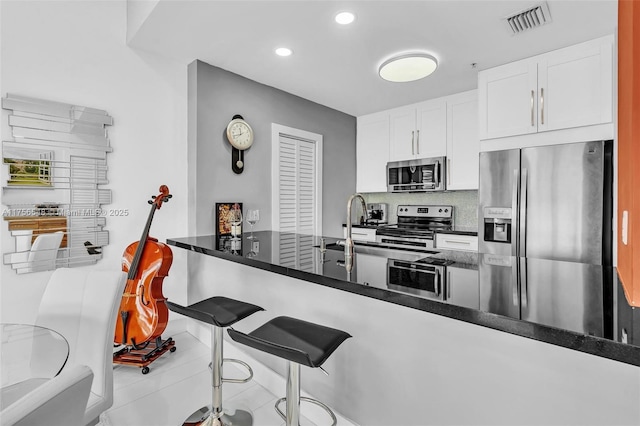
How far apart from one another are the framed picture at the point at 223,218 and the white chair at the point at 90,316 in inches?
60.2

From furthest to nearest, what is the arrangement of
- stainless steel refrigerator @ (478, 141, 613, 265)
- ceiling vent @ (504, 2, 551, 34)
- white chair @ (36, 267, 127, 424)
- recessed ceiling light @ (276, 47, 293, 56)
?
recessed ceiling light @ (276, 47, 293, 56) < stainless steel refrigerator @ (478, 141, 613, 265) < ceiling vent @ (504, 2, 551, 34) < white chair @ (36, 267, 127, 424)

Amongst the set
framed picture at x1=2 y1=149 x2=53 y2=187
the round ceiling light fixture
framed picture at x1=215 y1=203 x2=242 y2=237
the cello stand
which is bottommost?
the cello stand

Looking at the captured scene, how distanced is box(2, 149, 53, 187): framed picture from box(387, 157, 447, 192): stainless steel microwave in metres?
3.47

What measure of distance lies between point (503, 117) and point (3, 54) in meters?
3.84

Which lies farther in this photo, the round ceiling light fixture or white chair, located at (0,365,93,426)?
the round ceiling light fixture

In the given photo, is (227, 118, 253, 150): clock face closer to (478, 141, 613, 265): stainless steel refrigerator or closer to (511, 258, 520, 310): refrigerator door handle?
(478, 141, 613, 265): stainless steel refrigerator

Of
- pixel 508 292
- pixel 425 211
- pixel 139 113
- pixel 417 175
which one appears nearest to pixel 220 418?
pixel 508 292

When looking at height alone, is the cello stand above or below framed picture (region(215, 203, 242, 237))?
below

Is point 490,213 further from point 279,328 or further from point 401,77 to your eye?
point 279,328

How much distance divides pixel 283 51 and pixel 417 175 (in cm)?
219

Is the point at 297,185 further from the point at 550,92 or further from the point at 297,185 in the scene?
the point at 550,92

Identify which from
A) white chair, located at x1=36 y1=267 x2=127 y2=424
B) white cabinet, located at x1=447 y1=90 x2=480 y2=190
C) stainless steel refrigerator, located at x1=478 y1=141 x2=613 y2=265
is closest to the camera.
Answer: white chair, located at x1=36 y1=267 x2=127 y2=424

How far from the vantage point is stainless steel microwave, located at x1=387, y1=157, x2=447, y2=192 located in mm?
3842

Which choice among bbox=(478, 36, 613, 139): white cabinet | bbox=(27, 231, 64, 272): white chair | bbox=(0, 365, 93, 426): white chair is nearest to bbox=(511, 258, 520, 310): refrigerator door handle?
bbox=(0, 365, 93, 426): white chair
